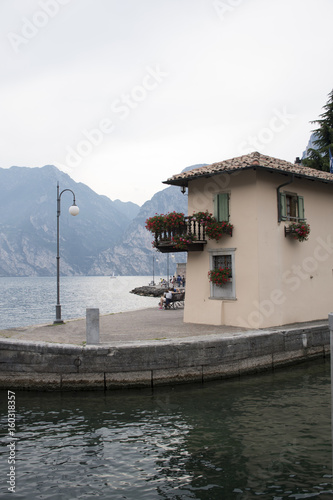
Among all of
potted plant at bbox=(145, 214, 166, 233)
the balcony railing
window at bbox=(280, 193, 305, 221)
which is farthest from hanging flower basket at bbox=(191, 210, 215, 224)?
window at bbox=(280, 193, 305, 221)

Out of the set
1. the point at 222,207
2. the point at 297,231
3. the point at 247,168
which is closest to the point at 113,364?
the point at 222,207

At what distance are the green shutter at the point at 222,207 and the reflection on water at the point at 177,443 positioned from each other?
669 centimetres

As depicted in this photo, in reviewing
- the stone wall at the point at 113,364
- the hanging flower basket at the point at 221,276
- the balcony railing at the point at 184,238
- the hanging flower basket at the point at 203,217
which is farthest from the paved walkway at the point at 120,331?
the hanging flower basket at the point at 203,217

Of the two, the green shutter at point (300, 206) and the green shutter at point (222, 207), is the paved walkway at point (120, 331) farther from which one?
the green shutter at point (300, 206)

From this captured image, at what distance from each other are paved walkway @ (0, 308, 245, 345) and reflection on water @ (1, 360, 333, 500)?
2.08m

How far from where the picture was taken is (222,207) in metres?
17.0

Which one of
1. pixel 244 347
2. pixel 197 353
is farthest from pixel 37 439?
pixel 244 347

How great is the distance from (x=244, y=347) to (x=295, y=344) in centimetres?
248

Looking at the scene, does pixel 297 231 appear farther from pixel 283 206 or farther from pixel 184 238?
pixel 184 238

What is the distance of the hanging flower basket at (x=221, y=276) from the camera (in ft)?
53.9

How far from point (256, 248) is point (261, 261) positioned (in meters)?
0.49

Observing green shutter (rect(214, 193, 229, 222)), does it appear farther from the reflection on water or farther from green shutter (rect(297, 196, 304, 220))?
the reflection on water

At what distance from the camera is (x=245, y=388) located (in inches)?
477

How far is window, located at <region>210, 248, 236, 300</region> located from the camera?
54.7 ft
